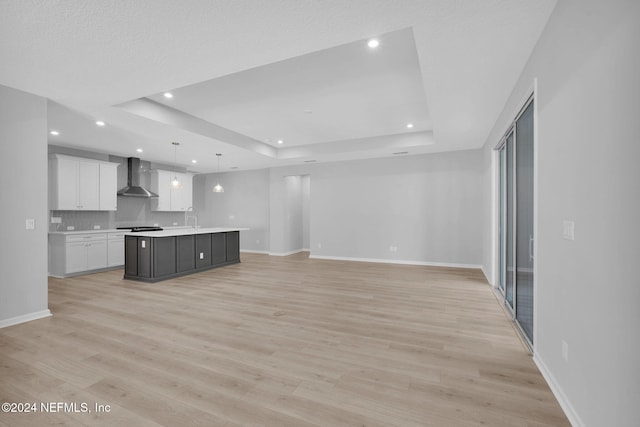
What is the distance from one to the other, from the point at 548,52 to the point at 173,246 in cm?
612

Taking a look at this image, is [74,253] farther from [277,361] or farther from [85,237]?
[277,361]

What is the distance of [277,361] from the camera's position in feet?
8.18

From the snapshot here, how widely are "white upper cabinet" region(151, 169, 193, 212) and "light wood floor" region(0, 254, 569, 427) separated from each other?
3.97 m

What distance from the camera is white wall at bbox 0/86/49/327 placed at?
329 centimetres

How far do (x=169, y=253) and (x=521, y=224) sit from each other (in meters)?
5.71

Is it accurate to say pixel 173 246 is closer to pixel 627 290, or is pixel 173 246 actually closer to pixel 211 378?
pixel 211 378

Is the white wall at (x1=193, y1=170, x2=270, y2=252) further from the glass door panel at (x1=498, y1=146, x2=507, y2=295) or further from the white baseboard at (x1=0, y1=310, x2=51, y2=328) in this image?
the glass door panel at (x1=498, y1=146, x2=507, y2=295)

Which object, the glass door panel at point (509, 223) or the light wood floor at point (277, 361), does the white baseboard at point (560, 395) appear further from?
the glass door panel at point (509, 223)

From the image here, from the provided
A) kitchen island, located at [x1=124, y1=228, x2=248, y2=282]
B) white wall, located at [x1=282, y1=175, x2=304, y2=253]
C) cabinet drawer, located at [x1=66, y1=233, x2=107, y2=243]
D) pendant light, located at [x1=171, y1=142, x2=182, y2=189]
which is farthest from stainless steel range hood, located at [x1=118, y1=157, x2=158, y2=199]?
white wall, located at [x1=282, y1=175, x2=304, y2=253]

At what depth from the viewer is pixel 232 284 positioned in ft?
17.2

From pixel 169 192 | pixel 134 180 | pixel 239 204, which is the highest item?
pixel 134 180

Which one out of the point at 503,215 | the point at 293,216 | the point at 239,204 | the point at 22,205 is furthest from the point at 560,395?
the point at 239,204

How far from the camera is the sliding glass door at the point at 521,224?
2848 mm

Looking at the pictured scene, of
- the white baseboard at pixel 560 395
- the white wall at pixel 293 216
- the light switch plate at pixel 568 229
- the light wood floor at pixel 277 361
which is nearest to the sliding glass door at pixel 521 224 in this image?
the light wood floor at pixel 277 361
